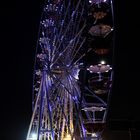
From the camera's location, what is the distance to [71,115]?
376 inches

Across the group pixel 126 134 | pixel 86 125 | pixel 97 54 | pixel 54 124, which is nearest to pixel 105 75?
pixel 97 54

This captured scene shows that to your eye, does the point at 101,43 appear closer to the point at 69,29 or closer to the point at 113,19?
the point at 113,19

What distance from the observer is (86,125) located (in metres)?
9.01

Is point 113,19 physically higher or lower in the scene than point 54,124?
higher

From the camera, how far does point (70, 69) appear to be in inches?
378

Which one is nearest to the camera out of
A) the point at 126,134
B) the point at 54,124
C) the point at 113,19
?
the point at 113,19

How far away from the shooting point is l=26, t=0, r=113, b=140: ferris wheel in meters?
8.72

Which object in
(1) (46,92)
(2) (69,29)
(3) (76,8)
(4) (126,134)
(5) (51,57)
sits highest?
(3) (76,8)

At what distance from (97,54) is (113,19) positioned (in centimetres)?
100

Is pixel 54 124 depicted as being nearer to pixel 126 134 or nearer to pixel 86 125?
pixel 86 125

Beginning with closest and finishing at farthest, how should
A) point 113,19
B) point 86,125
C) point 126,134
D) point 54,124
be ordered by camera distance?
point 113,19, point 86,125, point 54,124, point 126,134

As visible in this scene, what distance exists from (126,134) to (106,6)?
28.0 ft

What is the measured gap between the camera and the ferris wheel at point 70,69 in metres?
8.72

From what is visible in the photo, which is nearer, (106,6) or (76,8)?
(106,6)
